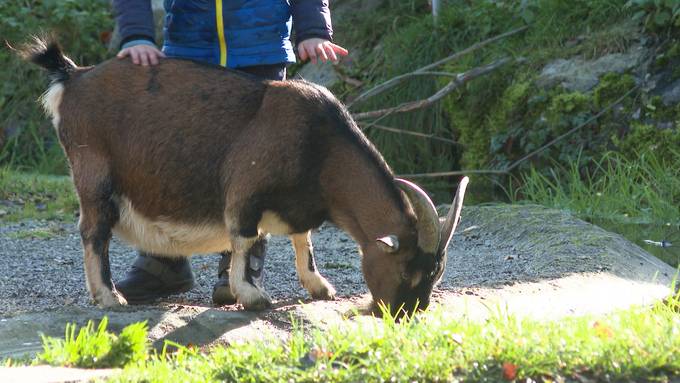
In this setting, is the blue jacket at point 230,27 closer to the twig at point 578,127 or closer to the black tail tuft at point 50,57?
the black tail tuft at point 50,57

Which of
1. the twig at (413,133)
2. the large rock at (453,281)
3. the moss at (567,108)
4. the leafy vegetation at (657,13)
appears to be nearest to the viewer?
the large rock at (453,281)

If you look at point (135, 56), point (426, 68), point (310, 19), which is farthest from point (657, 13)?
point (135, 56)

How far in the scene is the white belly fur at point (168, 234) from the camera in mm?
5148

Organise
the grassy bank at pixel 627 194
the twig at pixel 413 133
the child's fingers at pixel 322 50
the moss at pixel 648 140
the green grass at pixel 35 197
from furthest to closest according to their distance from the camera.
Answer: the twig at pixel 413 133 → the green grass at pixel 35 197 → the moss at pixel 648 140 → the grassy bank at pixel 627 194 → the child's fingers at pixel 322 50

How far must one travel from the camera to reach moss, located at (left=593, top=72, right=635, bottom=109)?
8.16 m

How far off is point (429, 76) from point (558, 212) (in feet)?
8.57

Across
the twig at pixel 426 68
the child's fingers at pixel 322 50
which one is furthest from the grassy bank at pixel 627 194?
the child's fingers at pixel 322 50

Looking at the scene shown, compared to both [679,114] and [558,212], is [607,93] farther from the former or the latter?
[558,212]

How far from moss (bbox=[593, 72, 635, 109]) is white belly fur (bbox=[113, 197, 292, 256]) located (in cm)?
388

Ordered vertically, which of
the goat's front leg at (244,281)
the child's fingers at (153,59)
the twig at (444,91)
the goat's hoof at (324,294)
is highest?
the child's fingers at (153,59)

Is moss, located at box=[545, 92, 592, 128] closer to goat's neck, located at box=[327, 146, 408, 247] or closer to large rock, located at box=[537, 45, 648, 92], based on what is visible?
large rock, located at box=[537, 45, 648, 92]

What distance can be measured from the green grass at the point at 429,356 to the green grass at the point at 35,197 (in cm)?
492

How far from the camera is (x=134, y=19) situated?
5273 mm

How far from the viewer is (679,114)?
308 inches
